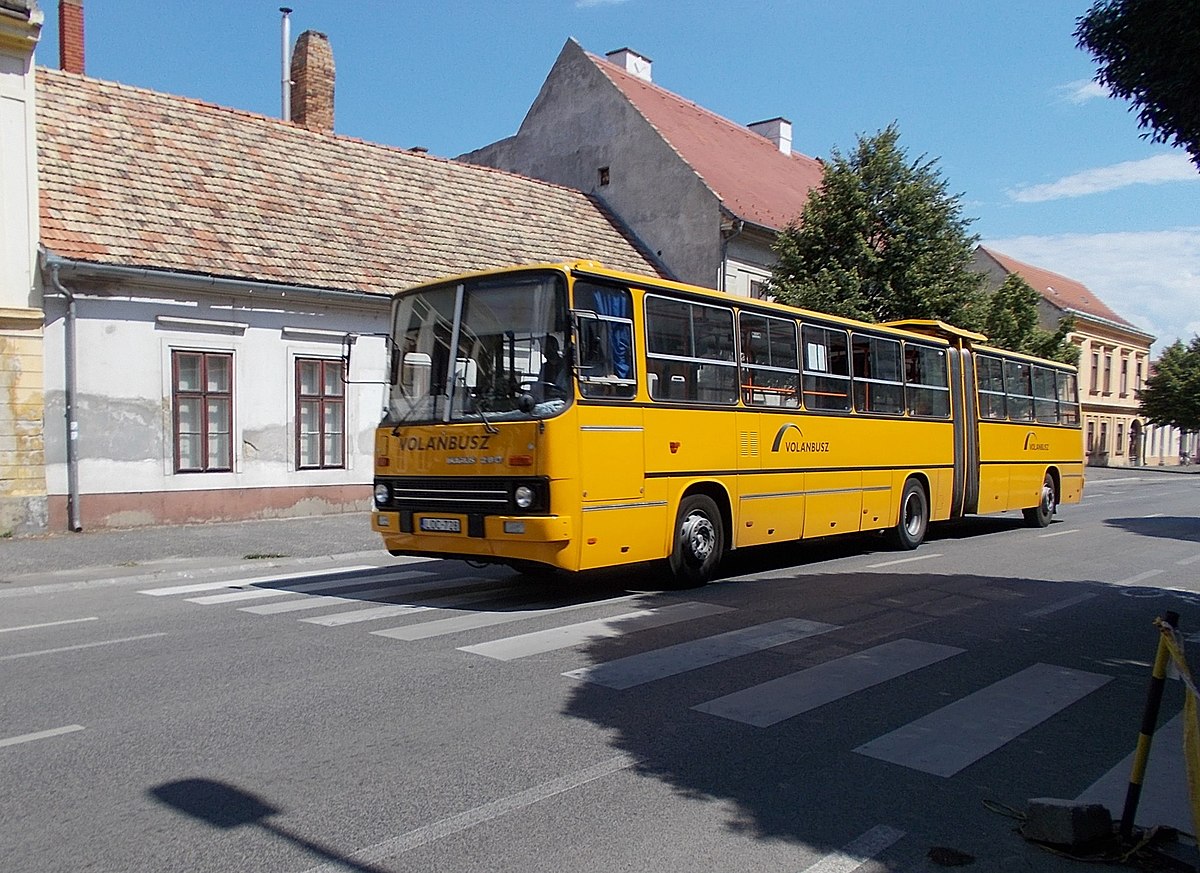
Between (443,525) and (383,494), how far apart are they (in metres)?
1.01

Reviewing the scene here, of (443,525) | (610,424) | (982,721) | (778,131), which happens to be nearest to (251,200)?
(443,525)

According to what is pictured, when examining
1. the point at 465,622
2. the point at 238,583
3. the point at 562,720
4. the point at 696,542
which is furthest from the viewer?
the point at 238,583

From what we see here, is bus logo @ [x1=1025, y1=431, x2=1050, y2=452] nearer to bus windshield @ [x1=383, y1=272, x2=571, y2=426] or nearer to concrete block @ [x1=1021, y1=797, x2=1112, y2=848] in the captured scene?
bus windshield @ [x1=383, y1=272, x2=571, y2=426]

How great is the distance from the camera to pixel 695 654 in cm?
759

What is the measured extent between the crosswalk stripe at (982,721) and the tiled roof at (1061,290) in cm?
5136

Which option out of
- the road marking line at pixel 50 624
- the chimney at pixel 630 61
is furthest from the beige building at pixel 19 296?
the chimney at pixel 630 61

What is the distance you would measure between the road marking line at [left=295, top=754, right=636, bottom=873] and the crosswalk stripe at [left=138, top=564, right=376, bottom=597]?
24.1 ft

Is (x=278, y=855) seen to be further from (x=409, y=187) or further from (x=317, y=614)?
(x=409, y=187)

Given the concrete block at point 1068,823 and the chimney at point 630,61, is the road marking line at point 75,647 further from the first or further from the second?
the chimney at point 630,61

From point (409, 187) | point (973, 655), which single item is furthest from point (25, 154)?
point (973, 655)

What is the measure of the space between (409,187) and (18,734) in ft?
65.2

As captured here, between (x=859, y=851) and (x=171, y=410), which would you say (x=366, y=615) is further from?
(x=171, y=410)

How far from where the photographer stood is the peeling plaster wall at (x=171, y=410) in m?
15.8

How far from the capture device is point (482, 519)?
9453 millimetres
